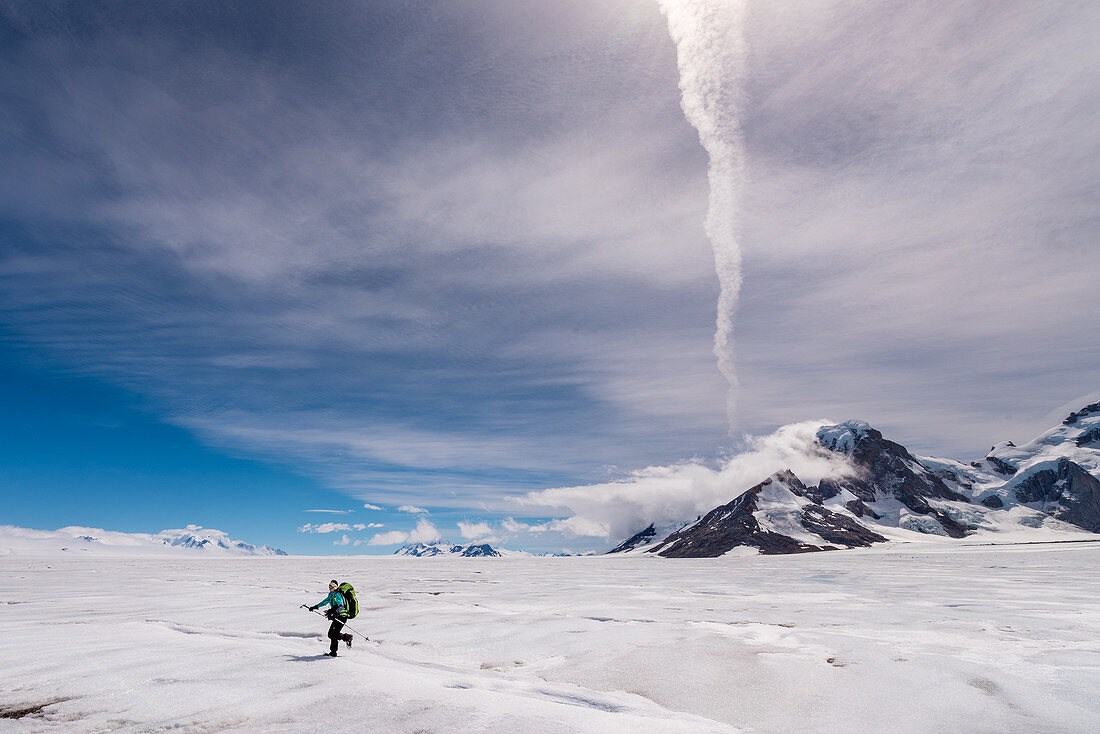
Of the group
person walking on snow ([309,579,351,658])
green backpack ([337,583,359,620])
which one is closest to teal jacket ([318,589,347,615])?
person walking on snow ([309,579,351,658])

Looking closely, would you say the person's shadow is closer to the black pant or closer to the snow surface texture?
the snow surface texture

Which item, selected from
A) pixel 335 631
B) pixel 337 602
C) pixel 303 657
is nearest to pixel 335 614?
pixel 337 602

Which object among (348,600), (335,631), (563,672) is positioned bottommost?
(563,672)

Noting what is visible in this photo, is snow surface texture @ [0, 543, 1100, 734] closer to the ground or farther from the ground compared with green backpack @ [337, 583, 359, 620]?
closer to the ground


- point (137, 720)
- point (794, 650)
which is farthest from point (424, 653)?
point (794, 650)

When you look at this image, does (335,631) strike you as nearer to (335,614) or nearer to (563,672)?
(335,614)

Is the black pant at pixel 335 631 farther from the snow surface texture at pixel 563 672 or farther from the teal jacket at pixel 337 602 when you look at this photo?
the snow surface texture at pixel 563 672

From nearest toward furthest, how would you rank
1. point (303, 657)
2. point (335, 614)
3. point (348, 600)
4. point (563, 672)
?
1. point (563, 672)
2. point (303, 657)
3. point (335, 614)
4. point (348, 600)

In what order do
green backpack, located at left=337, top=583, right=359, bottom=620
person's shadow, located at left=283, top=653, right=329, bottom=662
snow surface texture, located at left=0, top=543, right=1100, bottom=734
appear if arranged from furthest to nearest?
green backpack, located at left=337, top=583, right=359, bottom=620
person's shadow, located at left=283, top=653, right=329, bottom=662
snow surface texture, located at left=0, top=543, right=1100, bottom=734

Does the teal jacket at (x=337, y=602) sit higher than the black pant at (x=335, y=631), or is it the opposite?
the teal jacket at (x=337, y=602)

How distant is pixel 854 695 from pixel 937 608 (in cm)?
1822

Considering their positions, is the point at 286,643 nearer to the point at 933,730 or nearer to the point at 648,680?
the point at 648,680

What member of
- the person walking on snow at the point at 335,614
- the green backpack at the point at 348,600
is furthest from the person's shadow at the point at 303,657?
the green backpack at the point at 348,600

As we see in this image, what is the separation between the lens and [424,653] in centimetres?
1582
